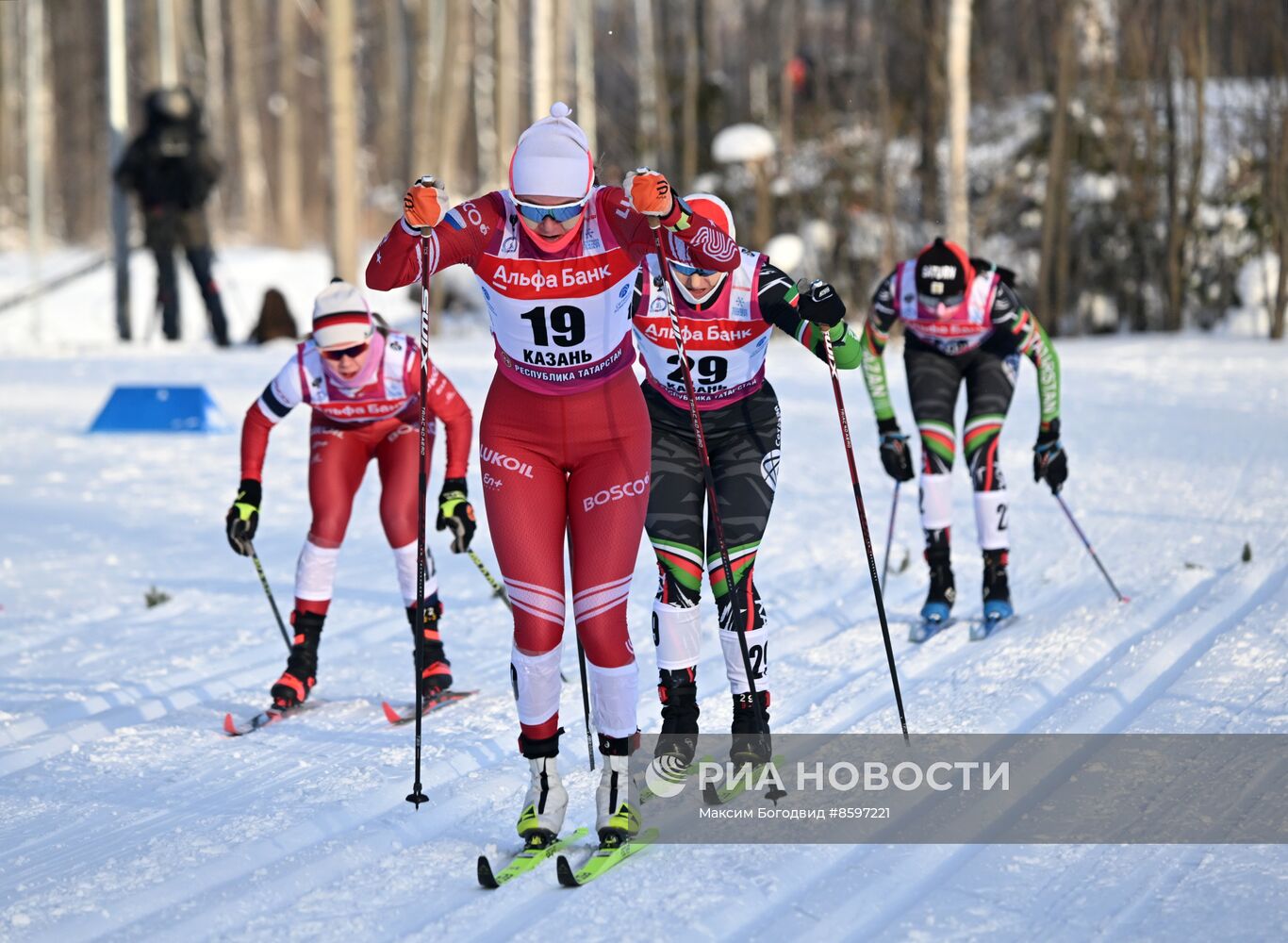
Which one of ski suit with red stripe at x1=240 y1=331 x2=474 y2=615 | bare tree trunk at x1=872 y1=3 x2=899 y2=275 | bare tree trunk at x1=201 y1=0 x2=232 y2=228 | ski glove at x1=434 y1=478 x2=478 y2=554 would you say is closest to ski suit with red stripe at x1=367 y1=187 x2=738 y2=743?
ski glove at x1=434 y1=478 x2=478 y2=554

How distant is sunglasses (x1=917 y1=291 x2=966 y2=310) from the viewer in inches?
285

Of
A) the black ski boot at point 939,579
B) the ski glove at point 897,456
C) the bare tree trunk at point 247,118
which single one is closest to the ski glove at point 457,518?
the ski glove at point 897,456

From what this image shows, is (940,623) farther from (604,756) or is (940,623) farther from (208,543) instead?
(208,543)

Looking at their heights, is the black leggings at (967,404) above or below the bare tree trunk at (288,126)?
below

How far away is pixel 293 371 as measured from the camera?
6098 millimetres

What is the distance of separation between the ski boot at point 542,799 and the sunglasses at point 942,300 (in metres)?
3.65

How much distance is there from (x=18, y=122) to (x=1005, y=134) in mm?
29885

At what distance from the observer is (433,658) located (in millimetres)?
6262

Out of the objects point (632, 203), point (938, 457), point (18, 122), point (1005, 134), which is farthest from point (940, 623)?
point (18, 122)

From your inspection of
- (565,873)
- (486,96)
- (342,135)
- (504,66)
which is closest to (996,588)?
Answer: (565,873)

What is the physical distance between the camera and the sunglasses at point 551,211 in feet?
13.9

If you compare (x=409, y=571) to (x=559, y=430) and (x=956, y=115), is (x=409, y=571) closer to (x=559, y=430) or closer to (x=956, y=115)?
(x=559, y=430)

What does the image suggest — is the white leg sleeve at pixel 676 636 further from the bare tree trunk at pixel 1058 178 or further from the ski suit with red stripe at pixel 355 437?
the bare tree trunk at pixel 1058 178

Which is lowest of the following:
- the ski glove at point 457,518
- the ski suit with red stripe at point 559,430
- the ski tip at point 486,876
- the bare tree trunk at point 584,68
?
the ski tip at point 486,876
